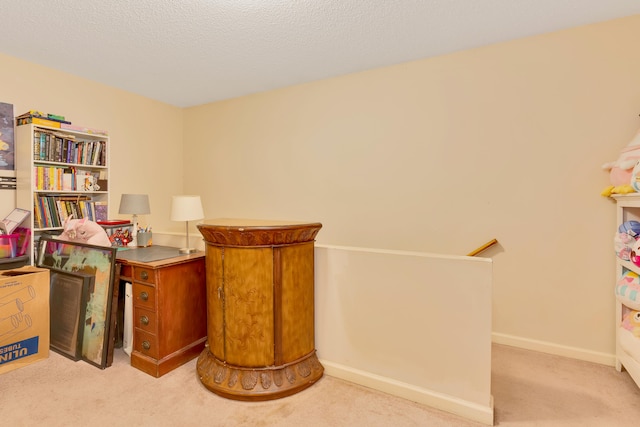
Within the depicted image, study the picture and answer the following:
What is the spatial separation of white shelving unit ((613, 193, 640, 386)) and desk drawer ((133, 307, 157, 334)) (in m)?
2.92

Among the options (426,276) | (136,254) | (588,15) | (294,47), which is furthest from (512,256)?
(136,254)

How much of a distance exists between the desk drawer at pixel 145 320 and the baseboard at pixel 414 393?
3.82 feet

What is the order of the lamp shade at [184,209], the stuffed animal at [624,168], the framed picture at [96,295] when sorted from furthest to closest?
the lamp shade at [184,209] → the framed picture at [96,295] → the stuffed animal at [624,168]

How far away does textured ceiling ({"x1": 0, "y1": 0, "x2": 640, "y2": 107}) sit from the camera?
2148 mm

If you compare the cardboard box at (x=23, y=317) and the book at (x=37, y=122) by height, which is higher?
the book at (x=37, y=122)

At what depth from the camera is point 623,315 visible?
2191 mm

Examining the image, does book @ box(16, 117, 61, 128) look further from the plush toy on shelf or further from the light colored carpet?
Result: the plush toy on shelf

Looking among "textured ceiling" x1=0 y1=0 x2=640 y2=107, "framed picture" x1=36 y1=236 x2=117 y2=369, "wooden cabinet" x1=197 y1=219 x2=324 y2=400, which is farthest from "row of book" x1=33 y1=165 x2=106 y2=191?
"wooden cabinet" x1=197 y1=219 x2=324 y2=400

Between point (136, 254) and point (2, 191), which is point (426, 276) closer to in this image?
point (136, 254)

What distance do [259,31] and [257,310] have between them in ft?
6.67

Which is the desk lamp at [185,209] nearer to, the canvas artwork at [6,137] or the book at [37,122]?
the book at [37,122]

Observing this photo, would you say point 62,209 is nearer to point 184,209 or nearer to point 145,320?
point 184,209

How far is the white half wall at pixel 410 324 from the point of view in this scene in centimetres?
173

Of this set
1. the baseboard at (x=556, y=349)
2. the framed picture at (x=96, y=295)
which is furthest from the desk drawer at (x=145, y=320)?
the baseboard at (x=556, y=349)
